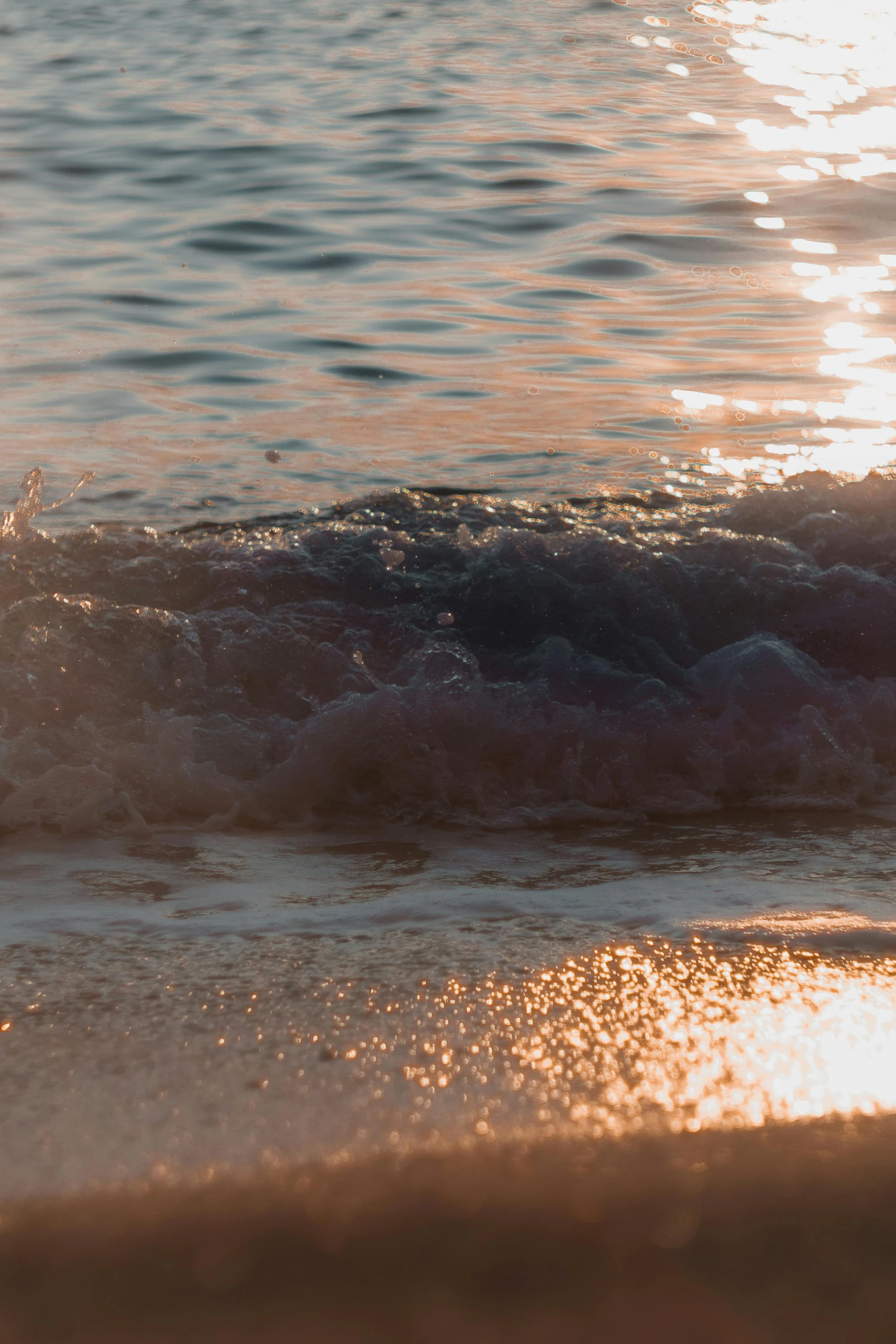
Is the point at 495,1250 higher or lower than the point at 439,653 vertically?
higher

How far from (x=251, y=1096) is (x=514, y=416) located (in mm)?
3470

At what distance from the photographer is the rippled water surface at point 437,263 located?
414 centimetres

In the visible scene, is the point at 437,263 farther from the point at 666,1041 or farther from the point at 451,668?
the point at 666,1041

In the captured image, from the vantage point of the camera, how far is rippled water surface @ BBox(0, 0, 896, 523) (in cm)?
414

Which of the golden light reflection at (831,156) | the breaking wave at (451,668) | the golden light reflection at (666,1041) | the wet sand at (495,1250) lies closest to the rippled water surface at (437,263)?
the golden light reflection at (831,156)

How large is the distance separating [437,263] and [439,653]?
12.3ft

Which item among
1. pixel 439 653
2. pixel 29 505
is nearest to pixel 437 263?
pixel 29 505

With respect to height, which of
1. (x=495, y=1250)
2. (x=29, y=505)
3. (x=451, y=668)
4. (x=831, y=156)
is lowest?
(x=451, y=668)

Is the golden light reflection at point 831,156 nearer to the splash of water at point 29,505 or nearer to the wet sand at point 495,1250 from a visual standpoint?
the splash of water at point 29,505

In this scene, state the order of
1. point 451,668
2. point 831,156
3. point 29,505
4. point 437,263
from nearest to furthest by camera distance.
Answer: point 451,668
point 29,505
point 437,263
point 831,156

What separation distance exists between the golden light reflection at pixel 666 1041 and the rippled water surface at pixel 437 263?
2.46 metres

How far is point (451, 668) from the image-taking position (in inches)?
99.3

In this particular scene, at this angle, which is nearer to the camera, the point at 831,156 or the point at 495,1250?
the point at 495,1250

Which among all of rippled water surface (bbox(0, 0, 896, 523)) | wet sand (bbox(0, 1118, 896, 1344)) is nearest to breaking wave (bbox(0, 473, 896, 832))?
rippled water surface (bbox(0, 0, 896, 523))
